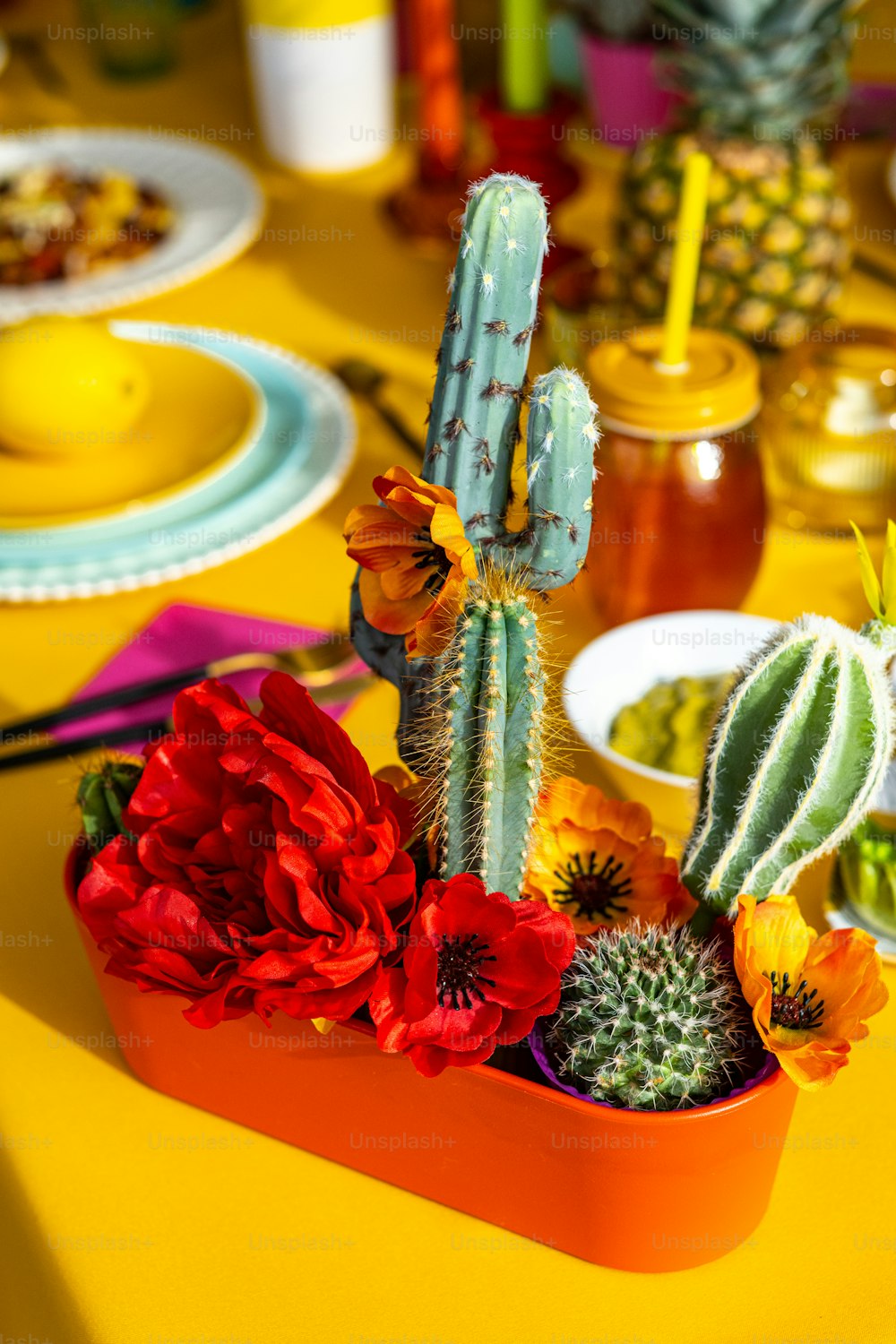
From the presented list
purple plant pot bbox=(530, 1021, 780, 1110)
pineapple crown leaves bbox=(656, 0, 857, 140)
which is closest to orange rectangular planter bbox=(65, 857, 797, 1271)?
purple plant pot bbox=(530, 1021, 780, 1110)

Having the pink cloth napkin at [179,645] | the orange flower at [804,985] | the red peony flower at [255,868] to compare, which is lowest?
the pink cloth napkin at [179,645]

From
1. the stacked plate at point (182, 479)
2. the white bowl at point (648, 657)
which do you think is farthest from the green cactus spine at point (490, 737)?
the stacked plate at point (182, 479)

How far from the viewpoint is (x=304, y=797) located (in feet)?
1.59

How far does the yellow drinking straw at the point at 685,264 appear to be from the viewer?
2.43ft

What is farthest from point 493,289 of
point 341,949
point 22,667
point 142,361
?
point 142,361

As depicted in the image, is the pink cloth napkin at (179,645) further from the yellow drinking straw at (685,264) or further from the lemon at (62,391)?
the yellow drinking straw at (685,264)

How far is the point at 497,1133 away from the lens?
538 mm

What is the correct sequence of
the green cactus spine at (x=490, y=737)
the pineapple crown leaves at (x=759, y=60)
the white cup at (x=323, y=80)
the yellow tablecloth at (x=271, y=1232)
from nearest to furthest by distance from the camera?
1. the green cactus spine at (x=490, y=737)
2. the yellow tablecloth at (x=271, y=1232)
3. the pineapple crown leaves at (x=759, y=60)
4. the white cup at (x=323, y=80)

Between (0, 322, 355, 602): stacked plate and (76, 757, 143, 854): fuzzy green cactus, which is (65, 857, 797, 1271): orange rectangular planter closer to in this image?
(76, 757, 143, 854): fuzzy green cactus

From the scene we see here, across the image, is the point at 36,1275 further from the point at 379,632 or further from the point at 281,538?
the point at 281,538

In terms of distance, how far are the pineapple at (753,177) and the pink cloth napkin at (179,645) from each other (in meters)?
0.47

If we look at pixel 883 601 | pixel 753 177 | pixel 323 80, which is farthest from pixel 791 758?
pixel 323 80

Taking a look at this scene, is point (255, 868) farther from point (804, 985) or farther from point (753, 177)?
point (753, 177)

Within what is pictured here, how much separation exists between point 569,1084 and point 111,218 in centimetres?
121
